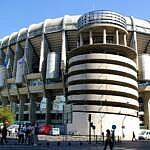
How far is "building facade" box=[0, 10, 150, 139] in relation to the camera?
7762 centimetres

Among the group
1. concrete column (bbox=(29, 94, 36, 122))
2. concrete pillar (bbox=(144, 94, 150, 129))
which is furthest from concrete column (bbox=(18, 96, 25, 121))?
concrete pillar (bbox=(144, 94, 150, 129))

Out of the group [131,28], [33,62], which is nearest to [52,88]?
[33,62]

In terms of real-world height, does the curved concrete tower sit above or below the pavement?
above

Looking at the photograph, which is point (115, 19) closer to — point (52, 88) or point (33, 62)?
point (52, 88)

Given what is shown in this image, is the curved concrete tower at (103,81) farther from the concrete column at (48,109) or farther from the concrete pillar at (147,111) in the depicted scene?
the concrete column at (48,109)

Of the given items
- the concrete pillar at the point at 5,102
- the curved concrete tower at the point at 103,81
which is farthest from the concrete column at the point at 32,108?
the curved concrete tower at the point at 103,81

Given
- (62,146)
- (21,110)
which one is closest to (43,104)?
(21,110)

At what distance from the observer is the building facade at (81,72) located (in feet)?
255

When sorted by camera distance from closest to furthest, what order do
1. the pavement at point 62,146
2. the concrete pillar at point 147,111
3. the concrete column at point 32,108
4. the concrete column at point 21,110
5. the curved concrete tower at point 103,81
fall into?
the pavement at point 62,146, the curved concrete tower at point 103,81, the concrete pillar at point 147,111, the concrete column at point 32,108, the concrete column at point 21,110

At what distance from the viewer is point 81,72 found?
81.0 meters

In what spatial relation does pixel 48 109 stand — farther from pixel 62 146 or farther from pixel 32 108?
pixel 62 146

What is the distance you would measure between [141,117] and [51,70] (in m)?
30.3

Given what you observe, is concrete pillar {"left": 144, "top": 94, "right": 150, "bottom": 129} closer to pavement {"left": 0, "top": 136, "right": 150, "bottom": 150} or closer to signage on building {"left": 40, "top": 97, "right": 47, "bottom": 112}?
signage on building {"left": 40, "top": 97, "right": 47, "bottom": 112}

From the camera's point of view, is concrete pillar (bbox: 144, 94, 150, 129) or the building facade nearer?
the building facade
